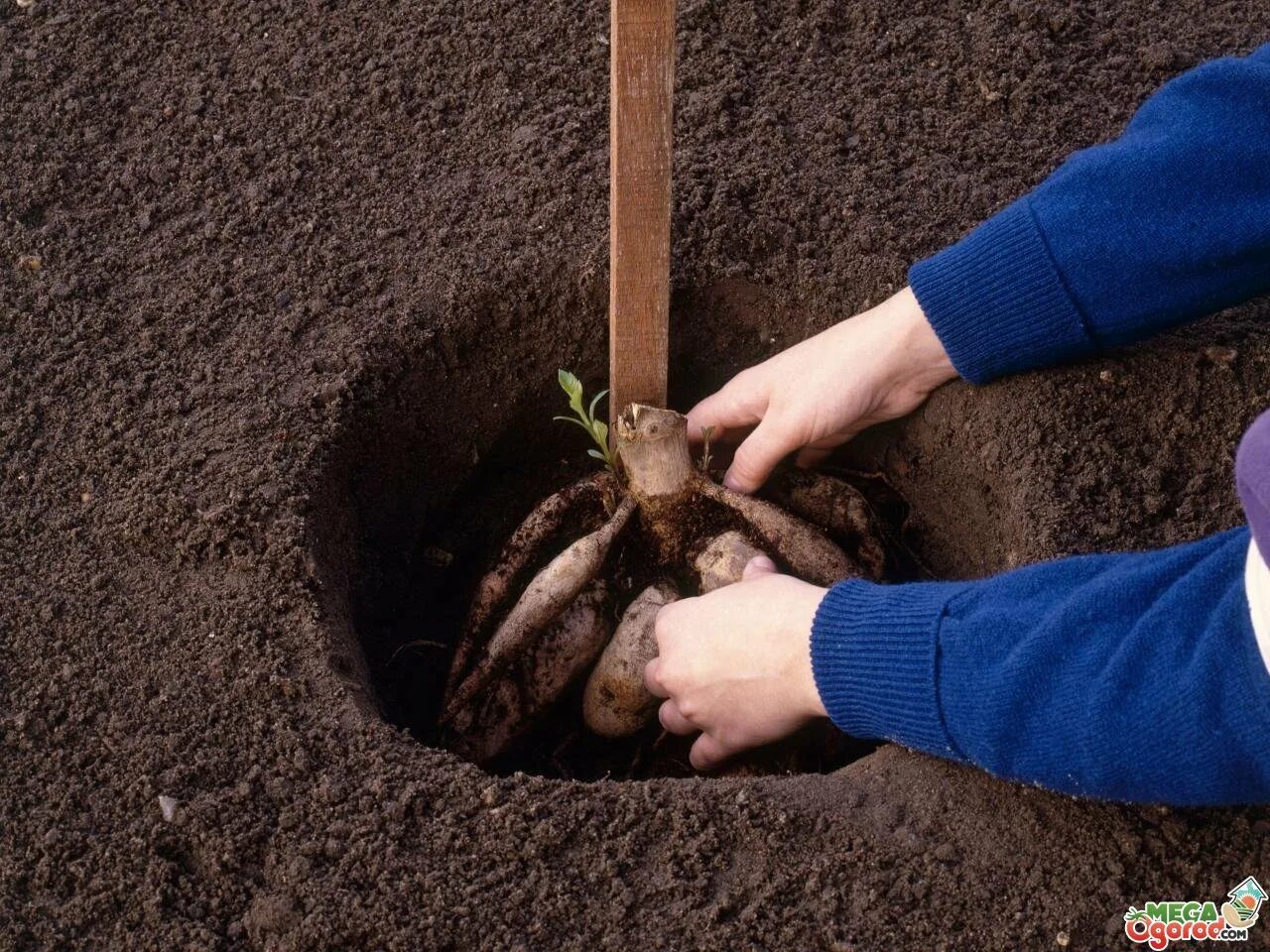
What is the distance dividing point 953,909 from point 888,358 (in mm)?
757

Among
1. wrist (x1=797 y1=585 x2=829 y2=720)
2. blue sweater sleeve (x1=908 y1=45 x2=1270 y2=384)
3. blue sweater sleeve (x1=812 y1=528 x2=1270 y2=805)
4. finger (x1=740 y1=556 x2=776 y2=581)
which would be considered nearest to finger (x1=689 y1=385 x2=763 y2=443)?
finger (x1=740 y1=556 x2=776 y2=581)

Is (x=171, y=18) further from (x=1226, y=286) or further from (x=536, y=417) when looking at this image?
(x=1226, y=286)

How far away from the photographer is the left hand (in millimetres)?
1477

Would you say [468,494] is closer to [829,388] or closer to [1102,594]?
[829,388]

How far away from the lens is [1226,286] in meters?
1.54

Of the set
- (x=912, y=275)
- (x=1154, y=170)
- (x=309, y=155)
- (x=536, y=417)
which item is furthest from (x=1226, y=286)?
(x=309, y=155)

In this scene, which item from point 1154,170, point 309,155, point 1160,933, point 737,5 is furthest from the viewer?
point 737,5

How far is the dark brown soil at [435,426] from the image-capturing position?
1.30 m

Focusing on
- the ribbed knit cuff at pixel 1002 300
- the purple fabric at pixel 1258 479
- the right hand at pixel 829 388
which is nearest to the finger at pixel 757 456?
the right hand at pixel 829 388

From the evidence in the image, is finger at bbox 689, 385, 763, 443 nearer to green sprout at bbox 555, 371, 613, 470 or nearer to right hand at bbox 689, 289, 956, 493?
right hand at bbox 689, 289, 956, 493

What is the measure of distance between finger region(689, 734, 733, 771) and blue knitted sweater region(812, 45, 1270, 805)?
306mm

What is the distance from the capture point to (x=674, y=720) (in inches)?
66.8

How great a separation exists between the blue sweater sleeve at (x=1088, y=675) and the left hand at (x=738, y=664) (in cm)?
12

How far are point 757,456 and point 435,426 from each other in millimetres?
514
